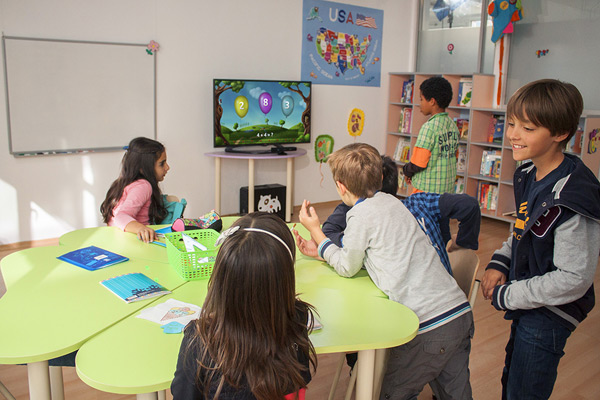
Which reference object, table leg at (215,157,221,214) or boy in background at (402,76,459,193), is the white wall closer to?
table leg at (215,157,221,214)

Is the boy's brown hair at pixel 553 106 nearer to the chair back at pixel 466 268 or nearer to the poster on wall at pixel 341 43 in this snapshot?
the chair back at pixel 466 268

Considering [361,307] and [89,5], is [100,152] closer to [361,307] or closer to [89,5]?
[89,5]

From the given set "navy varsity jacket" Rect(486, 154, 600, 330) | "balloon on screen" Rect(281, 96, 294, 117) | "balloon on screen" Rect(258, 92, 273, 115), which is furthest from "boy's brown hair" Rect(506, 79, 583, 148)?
"balloon on screen" Rect(281, 96, 294, 117)

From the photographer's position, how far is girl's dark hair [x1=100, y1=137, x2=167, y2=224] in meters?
2.77

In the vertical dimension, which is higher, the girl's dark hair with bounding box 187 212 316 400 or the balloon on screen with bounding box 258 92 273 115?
the balloon on screen with bounding box 258 92 273 115

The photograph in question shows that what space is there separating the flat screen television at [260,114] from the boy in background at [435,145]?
72.6 inches

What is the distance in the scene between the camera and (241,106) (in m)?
5.20

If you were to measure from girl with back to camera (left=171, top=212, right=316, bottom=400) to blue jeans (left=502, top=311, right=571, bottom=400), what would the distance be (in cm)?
76

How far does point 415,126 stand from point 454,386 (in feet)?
15.5

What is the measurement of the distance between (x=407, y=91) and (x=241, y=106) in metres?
2.25

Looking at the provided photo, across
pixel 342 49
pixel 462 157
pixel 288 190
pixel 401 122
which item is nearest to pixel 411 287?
pixel 288 190

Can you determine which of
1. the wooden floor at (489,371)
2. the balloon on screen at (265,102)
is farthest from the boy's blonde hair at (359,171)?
the balloon on screen at (265,102)

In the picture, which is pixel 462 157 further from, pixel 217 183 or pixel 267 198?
pixel 217 183

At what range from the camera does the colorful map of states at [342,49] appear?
19.1 feet
